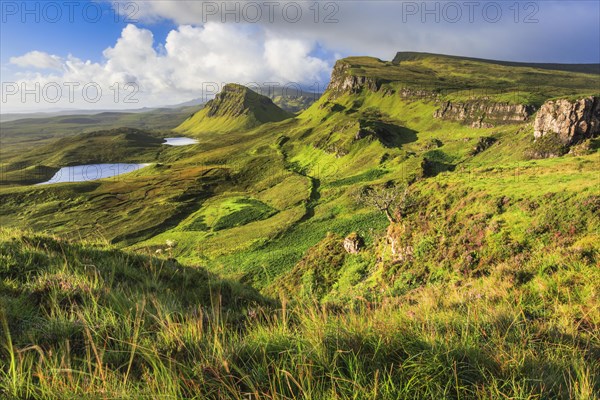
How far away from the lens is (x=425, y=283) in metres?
21.1

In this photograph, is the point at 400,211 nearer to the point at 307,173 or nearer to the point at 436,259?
the point at 436,259

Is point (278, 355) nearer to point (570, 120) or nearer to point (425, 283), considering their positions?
point (425, 283)

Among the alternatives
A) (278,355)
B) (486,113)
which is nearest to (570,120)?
(486,113)

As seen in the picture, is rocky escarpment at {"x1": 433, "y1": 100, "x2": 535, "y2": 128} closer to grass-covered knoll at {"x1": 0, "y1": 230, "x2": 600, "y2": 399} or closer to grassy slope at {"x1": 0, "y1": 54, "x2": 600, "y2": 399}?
grassy slope at {"x1": 0, "y1": 54, "x2": 600, "y2": 399}

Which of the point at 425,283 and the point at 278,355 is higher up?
the point at 278,355

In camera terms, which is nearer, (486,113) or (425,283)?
(425,283)

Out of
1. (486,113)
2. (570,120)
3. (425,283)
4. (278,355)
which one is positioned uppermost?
(486,113)

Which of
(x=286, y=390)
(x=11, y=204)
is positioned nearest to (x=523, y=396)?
(x=286, y=390)

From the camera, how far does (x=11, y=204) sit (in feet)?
427

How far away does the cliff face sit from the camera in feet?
245

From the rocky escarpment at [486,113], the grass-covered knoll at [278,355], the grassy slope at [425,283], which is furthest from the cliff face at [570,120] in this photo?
the grass-covered knoll at [278,355]

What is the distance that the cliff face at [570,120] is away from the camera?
74.6 metres

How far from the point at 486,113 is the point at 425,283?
463 feet

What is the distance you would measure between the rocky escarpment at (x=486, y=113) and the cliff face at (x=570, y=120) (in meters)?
45.5
